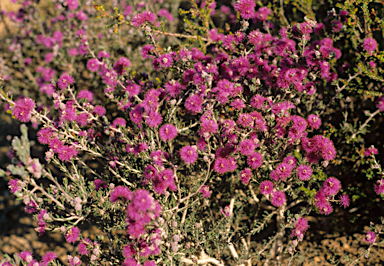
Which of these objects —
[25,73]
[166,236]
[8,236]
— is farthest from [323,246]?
[25,73]

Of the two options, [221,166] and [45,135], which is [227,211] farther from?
[45,135]

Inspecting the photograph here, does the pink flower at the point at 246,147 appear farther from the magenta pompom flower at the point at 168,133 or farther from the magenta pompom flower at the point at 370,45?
the magenta pompom flower at the point at 370,45

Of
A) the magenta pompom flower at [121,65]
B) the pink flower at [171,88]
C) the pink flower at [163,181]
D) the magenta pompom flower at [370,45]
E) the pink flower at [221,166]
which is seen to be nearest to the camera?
the pink flower at [163,181]

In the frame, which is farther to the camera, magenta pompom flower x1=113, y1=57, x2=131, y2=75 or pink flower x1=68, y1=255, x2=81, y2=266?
magenta pompom flower x1=113, y1=57, x2=131, y2=75

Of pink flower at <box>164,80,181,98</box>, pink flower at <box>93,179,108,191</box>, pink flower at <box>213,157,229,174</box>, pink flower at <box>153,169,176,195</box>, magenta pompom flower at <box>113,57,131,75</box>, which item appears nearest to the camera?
pink flower at <box>153,169,176,195</box>

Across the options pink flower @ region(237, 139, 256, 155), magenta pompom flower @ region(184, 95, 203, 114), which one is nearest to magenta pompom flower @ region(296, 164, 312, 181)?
pink flower @ region(237, 139, 256, 155)

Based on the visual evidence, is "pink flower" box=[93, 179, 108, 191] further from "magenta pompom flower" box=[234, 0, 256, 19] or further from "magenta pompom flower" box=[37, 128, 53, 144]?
"magenta pompom flower" box=[234, 0, 256, 19]

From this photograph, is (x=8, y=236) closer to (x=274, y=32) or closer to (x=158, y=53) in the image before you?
(x=158, y=53)

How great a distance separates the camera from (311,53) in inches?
87.0

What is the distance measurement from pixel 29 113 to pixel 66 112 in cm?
25

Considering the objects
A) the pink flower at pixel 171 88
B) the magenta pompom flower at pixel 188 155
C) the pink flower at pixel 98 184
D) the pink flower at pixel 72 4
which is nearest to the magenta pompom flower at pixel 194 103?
the pink flower at pixel 171 88

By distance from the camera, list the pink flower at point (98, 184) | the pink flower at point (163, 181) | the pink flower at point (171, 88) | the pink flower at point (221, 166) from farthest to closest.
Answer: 1. the pink flower at point (98, 184)
2. the pink flower at point (171, 88)
3. the pink flower at point (221, 166)
4. the pink flower at point (163, 181)

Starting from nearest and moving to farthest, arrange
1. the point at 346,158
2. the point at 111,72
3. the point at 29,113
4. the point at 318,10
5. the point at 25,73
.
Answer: the point at 29,113 < the point at 111,72 < the point at 346,158 < the point at 318,10 < the point at 25,73

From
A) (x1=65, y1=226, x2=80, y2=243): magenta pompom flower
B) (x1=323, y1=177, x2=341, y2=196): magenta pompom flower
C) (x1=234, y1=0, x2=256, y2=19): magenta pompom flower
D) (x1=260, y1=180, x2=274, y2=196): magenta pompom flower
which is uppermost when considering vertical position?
(x1=234, y1=0, x2=256, y2=19): magenta pompom flower
